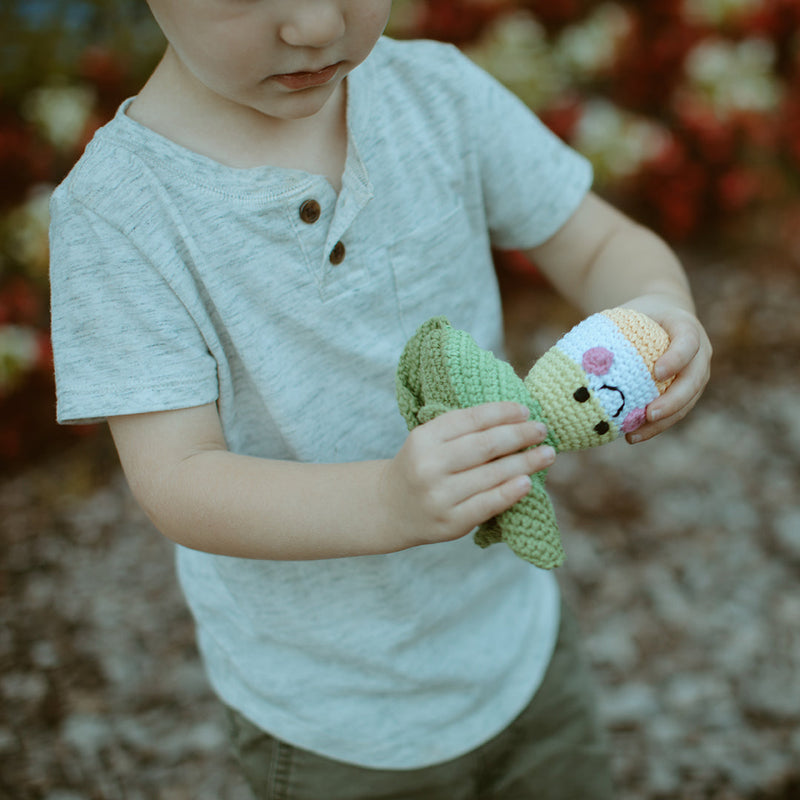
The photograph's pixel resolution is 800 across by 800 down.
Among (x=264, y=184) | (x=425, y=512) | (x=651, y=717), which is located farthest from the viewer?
(x=651, y=717)

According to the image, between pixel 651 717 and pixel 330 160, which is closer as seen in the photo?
pixel 330 160

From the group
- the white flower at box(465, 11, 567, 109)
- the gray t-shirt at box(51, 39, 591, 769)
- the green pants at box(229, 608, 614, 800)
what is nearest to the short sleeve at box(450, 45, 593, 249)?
the gray t-shirt at box(51, 39, 591, 769)

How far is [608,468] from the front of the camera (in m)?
2.28

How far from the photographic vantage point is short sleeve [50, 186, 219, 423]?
75 centimetres

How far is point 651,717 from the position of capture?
5.90 feet

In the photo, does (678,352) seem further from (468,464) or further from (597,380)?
(468,464)

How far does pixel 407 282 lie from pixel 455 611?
0.41 m

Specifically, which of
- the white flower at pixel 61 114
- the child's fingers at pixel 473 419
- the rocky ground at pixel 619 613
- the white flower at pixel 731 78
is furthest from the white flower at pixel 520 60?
the child's fingers at pixel 473 419

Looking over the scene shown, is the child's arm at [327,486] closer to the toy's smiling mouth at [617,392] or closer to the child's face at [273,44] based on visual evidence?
the toy's smiling mouth at [617,392]

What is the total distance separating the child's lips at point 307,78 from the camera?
28.0 inches

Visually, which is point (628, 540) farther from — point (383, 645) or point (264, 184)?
point (264, 184)

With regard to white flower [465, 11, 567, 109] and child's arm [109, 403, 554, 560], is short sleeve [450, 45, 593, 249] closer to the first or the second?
child's arm [109, 403, 554, 560]

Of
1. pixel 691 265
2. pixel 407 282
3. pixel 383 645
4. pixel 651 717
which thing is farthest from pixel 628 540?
pixel 407 282

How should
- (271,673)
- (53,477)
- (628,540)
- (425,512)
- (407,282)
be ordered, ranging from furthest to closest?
(53,477) → (628,540) → (271,673) → (407,282) → (425,512)
